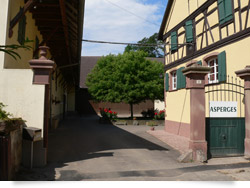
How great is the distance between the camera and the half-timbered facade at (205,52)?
8906 mm

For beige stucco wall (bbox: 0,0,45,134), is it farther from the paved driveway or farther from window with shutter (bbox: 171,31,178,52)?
window with shutter (bbox: 171,31,178,52)

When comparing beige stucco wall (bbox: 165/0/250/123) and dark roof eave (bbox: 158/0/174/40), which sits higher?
dark roof eave (bbox: 158/0/174/40)

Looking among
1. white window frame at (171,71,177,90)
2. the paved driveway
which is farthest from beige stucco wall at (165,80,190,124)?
the paved driveway

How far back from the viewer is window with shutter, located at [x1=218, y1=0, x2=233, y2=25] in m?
9.77

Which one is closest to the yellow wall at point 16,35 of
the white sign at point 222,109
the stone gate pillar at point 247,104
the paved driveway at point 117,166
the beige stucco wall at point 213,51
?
the paved driveway at point 117,166

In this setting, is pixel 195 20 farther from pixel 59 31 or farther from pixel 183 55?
pixel 59 31

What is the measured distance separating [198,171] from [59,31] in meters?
8.54

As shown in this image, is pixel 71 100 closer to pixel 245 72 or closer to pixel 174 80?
pixel 174 80

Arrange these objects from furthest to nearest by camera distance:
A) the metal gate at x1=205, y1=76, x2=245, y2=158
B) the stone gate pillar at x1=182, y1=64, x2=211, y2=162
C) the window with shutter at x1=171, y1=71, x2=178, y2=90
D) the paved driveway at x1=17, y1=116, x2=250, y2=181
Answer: the window with shutter at x1=171, y1=71, x2=178, y2=90 < the metal gate at x1=205, y1=76, x2=245, y2=158 < the stone gate pillar at x1=182, y1=64, x2=211, y2=162 < the paved driveway at x1=17, y1=116, x2=250, y2=181

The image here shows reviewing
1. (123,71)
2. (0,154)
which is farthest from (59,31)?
(123,71)

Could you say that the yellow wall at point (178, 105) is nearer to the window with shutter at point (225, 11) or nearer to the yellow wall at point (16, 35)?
the window with shutter at point (225, 11)

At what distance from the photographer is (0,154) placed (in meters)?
4.41

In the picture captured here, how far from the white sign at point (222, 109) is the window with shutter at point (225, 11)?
3.81m

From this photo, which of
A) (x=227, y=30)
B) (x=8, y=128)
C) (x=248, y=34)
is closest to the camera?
(x=8, y=128)
